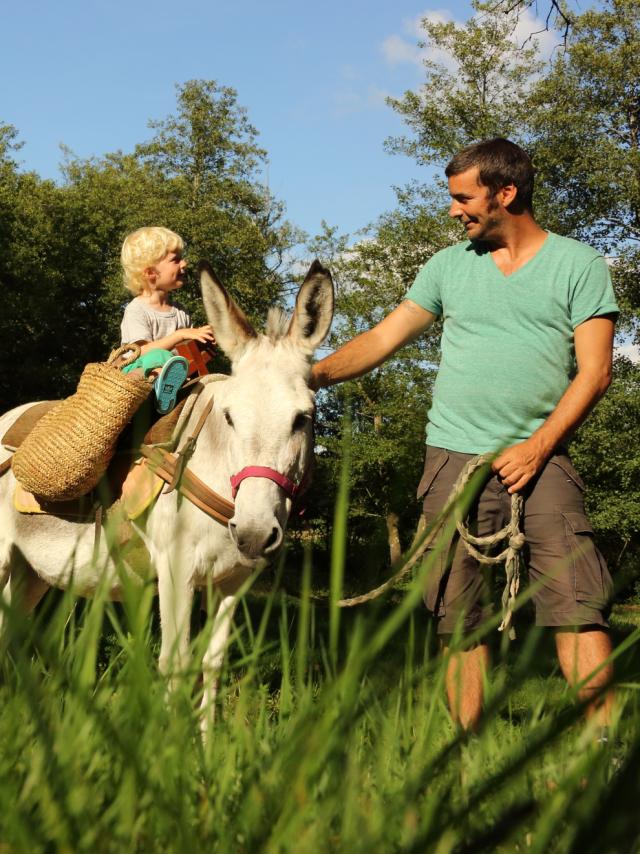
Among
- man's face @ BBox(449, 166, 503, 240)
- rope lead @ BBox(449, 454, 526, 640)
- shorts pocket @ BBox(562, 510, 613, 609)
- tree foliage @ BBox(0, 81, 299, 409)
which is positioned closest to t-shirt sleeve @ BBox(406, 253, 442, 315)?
man's face @ BBox(449, 166, 503, 240)

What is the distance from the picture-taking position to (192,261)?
127ft

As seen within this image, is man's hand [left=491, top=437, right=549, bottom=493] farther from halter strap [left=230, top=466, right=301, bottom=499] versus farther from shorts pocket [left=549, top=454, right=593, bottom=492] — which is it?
halter strap [left=230, top=466, right=301, bottom=499]

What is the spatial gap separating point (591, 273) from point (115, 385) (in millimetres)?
2267

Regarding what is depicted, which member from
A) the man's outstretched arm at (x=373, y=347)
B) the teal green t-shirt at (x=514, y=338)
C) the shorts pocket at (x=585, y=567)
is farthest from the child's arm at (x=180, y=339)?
the shorts pocket at (x=585, y=567)

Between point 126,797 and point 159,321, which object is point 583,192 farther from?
point 126,797

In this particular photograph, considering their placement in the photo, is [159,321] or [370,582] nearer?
[370,582]

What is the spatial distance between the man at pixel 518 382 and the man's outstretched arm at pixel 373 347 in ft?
0.07

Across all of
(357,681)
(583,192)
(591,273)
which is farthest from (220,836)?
(583,192)

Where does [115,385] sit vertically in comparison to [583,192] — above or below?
below

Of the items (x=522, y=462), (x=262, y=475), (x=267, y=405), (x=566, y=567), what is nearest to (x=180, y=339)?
(x=267, y=405)

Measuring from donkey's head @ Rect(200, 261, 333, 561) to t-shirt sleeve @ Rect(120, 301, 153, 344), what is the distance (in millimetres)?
1402

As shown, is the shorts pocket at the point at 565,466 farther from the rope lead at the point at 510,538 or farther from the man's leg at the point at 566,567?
the rope lead at the point at 510,538

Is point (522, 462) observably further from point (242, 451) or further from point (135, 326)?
point (135, 326)

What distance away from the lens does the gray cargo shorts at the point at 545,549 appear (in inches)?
143
